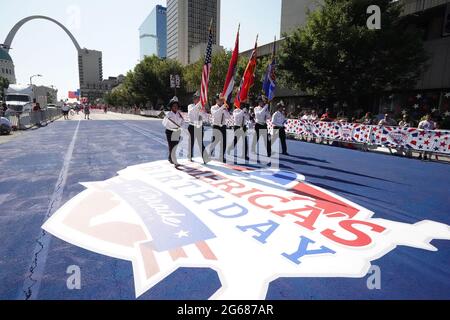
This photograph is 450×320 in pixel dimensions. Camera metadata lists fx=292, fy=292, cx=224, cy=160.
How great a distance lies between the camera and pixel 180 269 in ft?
10.8

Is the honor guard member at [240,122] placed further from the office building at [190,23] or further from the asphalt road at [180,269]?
the office building at [190,23]

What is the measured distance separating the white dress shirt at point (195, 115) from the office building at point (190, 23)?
152 meters

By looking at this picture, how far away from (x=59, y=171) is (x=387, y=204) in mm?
8140

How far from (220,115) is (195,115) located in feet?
2.77

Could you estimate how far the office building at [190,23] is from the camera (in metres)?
155

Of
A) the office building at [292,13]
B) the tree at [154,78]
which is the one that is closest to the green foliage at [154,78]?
the tree at [154,78]

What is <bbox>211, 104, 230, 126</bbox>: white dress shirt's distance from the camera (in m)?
9.77

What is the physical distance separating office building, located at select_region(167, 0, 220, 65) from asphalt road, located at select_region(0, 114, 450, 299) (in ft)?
501

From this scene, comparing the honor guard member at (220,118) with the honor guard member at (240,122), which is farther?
the honor guard member at (240,122)

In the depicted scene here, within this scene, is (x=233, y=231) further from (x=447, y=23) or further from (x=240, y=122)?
(x=447, y=23)

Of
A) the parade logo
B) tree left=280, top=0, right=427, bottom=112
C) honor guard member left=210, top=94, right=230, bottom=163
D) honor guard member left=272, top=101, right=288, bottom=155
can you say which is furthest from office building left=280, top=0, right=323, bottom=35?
the parade logo

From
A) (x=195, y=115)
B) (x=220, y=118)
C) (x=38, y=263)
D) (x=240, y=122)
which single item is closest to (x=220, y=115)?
(x=220, y=118)

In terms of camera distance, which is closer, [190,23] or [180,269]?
[180,269]
